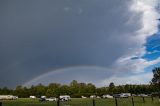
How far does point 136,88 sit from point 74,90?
45.3 m

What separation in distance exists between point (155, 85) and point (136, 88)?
113 m

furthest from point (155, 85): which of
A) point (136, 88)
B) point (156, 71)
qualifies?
point (136, 88)

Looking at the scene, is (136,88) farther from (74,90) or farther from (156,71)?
(156,71)

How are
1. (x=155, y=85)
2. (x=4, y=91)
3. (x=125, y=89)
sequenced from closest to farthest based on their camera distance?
1. (x=155, y=85)
2. (x=4, y=91)
3. (x=125, y=89)

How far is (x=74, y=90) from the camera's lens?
19688 centimetres

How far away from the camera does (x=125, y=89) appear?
646 ft

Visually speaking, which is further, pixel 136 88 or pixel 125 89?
pixel 125 89

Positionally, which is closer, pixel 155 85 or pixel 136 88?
pixel 155 85

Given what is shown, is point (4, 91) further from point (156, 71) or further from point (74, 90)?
point (156, 71)

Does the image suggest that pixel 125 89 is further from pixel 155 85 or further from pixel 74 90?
pixel 155 85

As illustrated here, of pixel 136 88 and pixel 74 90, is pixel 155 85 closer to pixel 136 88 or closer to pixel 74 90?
pixel 136 88

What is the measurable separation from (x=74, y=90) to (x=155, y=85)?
13309 cm

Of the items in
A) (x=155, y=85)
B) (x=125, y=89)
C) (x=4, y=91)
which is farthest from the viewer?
(x=125, y=89)

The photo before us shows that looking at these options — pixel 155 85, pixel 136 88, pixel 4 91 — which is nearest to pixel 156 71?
pixel 155 85
